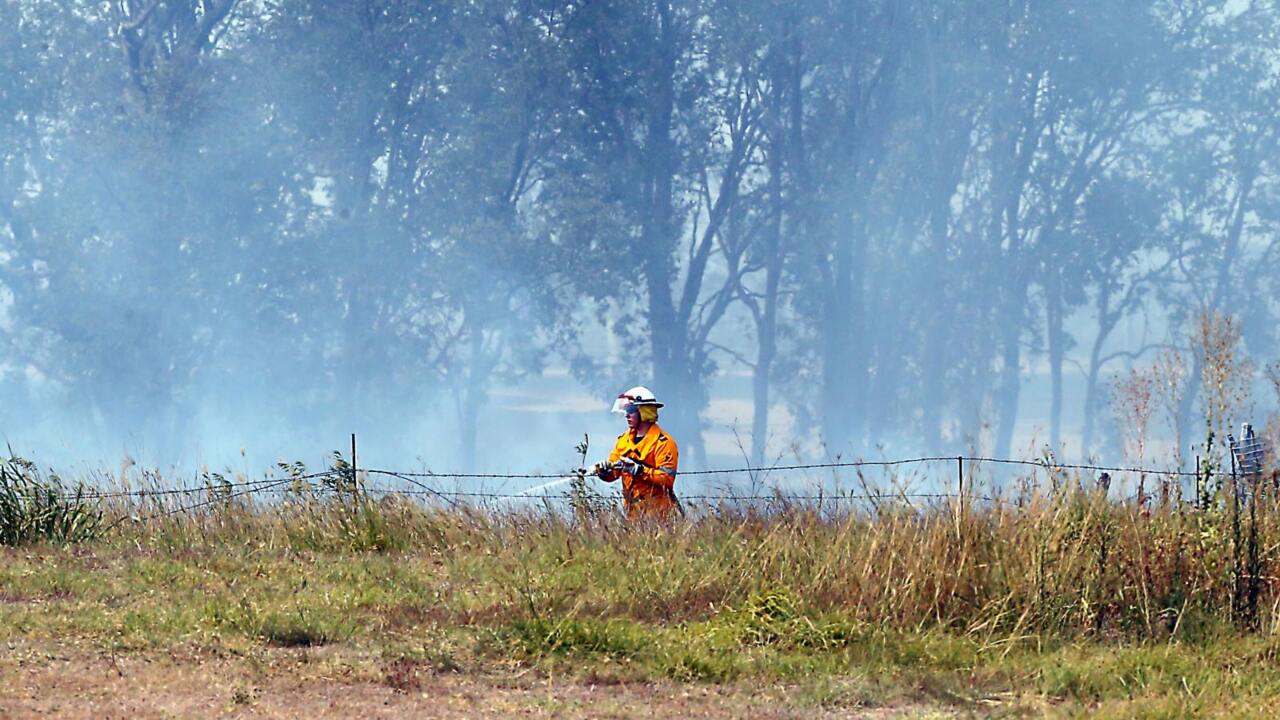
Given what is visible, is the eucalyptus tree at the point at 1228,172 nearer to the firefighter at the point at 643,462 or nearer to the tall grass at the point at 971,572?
the firefighter at the point at 643,462

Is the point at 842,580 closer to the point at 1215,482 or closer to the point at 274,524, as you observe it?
the point at 1215,482

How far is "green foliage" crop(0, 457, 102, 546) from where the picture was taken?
9836mm

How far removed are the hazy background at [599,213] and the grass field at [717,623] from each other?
26.2 meters

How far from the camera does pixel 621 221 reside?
38.1 m

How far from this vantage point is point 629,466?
10125 mm

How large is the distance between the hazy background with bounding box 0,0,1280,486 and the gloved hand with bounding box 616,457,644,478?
80.5 ft

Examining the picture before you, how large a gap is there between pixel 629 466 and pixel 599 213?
27.3 metres

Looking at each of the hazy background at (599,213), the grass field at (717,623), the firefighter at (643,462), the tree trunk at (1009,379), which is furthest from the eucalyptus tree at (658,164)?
the grass field at (717,623)

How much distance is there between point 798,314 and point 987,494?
3225 centimetres

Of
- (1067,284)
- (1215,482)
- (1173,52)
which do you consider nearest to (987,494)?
(1215,482)

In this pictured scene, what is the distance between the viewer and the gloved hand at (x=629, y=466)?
398 inches

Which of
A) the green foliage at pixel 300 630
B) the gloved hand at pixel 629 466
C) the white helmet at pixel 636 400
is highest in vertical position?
the white helmet at pixel 636 400

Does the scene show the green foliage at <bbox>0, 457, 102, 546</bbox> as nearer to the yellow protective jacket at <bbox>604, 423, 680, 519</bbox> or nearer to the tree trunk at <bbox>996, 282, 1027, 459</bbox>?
the yellow protective jacket at <bbox>604, 423, 680, 519</bbox>

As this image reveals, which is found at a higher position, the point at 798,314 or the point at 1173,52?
the point at 1173,52
